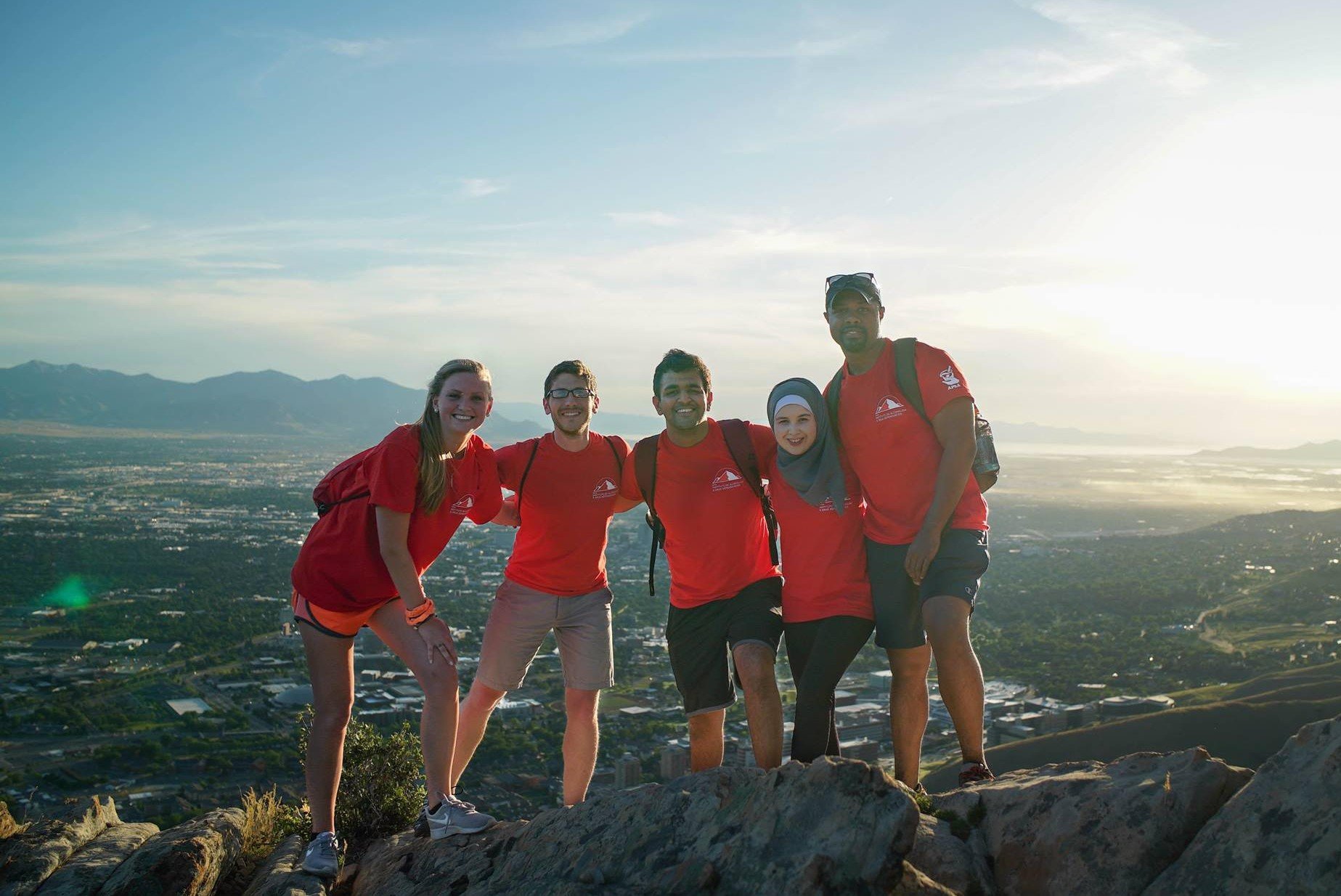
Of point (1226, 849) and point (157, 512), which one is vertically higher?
point (1226, 849)

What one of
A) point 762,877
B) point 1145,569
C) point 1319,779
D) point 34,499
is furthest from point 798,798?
point 34,499

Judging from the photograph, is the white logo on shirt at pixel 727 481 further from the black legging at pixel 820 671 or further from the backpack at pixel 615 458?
the black legging at pixel 820 671

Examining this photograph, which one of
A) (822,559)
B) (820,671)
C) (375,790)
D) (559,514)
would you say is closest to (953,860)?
(820,671)

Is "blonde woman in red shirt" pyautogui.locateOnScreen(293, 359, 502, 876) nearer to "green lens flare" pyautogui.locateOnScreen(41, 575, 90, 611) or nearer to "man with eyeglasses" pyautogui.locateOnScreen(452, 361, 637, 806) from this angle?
"man with eyeglasses" pyautogui.locateOnScreen(452, 361, 637, 806)

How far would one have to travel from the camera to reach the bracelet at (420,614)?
16.5 feet

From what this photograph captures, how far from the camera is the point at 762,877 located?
10.8 ft

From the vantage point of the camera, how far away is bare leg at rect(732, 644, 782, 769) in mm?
4754

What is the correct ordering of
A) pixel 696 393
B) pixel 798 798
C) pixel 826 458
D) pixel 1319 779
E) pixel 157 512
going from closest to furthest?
1. pixel 1319 779
2. pixel 798 798
3. pixel 826 458
4. pixel 696 393
5. pixel 157 512

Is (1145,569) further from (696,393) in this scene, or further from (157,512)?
(157,512)

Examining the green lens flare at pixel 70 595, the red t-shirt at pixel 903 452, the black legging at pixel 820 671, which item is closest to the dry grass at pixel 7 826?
the black legging at pixel 820 671

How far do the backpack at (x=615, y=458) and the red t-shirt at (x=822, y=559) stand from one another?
1.17 m

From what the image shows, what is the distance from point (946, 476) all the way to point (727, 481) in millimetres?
1266

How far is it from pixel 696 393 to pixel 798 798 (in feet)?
8.47

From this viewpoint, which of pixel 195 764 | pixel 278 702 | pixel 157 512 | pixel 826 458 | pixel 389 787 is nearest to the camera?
pixel 826 458
